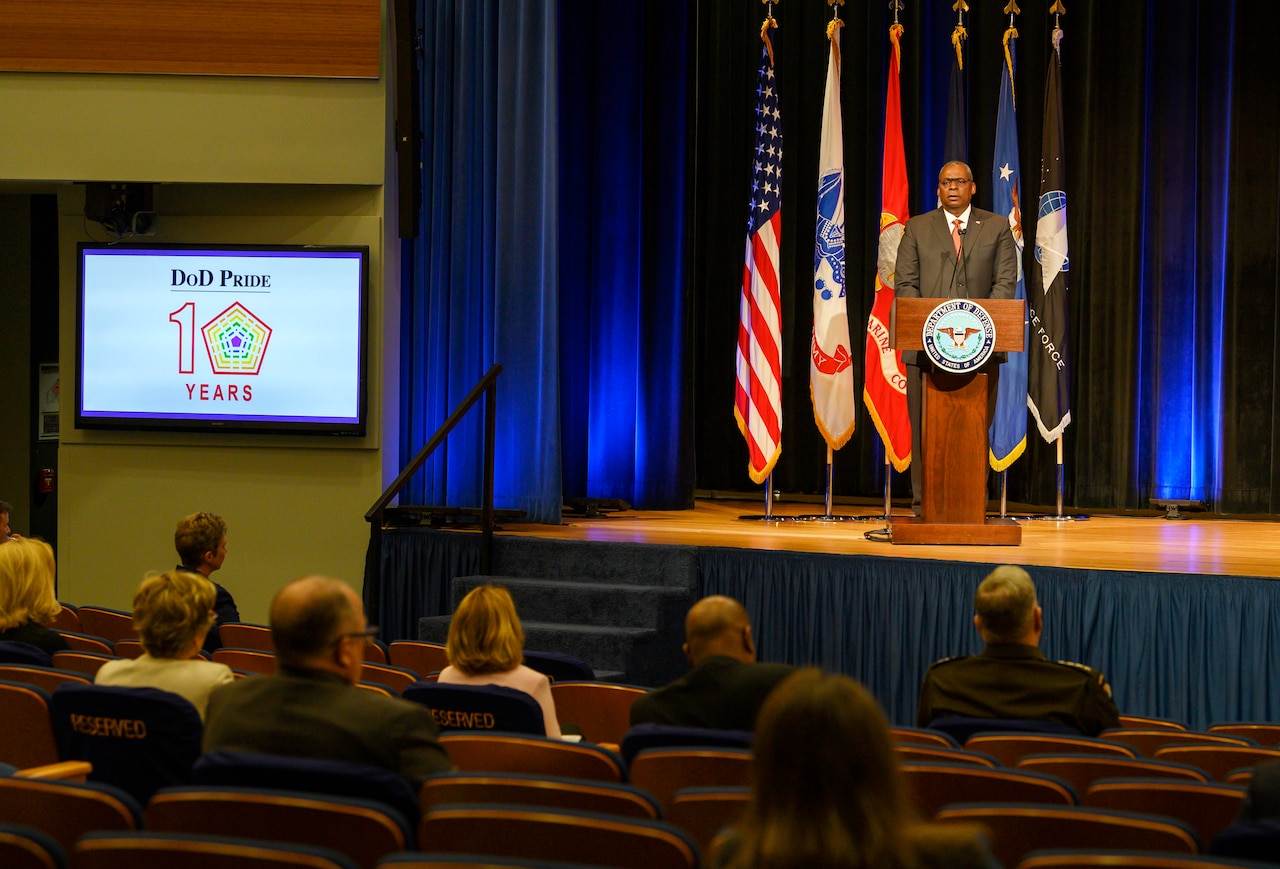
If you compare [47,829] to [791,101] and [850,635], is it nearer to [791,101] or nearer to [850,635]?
[850,635]

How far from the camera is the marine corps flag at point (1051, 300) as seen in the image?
8477 millimetres

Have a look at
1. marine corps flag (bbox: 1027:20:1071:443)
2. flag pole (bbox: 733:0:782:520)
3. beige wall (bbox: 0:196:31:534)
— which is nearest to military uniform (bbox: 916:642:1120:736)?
flag pole (bbox: 733:0:782:520)

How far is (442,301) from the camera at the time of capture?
7883 millimetres

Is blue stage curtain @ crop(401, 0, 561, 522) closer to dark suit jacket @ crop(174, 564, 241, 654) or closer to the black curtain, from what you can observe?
the black curtain

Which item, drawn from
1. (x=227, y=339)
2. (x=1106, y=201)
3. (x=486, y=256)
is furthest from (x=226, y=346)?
(x=1106, y=201)

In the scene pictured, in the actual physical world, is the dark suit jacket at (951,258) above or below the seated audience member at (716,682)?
above

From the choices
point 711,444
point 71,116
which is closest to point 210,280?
point 71,116

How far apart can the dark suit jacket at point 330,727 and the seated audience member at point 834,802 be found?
1.04 metres

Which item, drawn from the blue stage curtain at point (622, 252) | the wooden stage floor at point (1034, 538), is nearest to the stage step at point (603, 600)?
the wooden stage floor at point (1034, 538)

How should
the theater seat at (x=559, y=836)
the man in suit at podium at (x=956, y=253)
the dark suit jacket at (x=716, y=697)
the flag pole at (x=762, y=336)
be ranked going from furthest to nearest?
the flag pole at (x=762, y=336) < the man in suit at podium at (x=956, y=253) < the dark suit jacket at (x=716, y=697) < the theater seat at (x=559, y=836)

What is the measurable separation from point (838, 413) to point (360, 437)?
10.00ft

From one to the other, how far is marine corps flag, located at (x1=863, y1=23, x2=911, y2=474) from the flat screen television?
11.0 ft

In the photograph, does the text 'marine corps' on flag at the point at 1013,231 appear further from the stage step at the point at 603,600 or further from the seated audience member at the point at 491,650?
the seated audience member at the point at 491,650

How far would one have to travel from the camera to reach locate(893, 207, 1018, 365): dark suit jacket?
6.95 m
